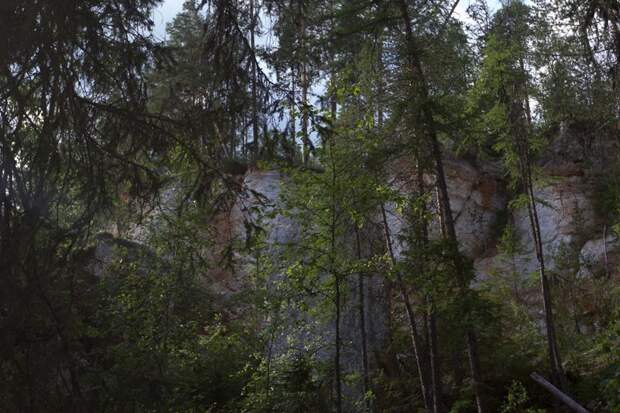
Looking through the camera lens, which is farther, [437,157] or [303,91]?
[437,157]

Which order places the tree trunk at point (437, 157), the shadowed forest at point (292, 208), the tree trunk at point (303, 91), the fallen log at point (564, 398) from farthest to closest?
the tree trunk at point (437, 157) → the fallen log at point (564, 398) → the tree trunk at point (303, 91) → the shadowed forest at point (292, 208)

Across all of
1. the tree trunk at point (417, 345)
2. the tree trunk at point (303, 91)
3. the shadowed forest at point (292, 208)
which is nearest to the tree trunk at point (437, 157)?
the shadowed forest at point (292, 208)

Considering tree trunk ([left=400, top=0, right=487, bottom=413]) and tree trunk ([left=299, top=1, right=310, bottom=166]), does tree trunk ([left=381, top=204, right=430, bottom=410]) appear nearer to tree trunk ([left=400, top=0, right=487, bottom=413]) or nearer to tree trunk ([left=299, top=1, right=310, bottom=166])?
tree trunk ([left=400, top=0, right=487, bottom=413])

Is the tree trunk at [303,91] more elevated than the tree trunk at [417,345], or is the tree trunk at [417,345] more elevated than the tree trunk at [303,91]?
the tree trunk at [303,91]

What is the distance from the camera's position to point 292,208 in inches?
362

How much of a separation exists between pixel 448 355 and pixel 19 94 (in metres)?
8.87

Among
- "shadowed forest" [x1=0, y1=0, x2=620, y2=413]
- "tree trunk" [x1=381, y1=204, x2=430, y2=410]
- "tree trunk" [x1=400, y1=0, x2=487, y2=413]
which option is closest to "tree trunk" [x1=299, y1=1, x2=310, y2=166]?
"shadowed forest" [x1=0, y1=0, x2=620, y2=413]

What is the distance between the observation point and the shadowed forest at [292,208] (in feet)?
12.2

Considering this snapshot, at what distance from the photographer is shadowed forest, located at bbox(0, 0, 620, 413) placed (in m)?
3.72

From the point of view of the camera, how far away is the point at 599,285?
1334 centimetres

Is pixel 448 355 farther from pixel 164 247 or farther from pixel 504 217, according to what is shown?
pixel 504 217

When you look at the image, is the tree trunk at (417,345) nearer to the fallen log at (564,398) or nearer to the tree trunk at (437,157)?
the tree trunk at (437,157)

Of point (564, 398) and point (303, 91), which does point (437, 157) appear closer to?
point (564, 398)

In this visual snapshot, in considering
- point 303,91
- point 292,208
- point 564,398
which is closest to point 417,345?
point 564,398
